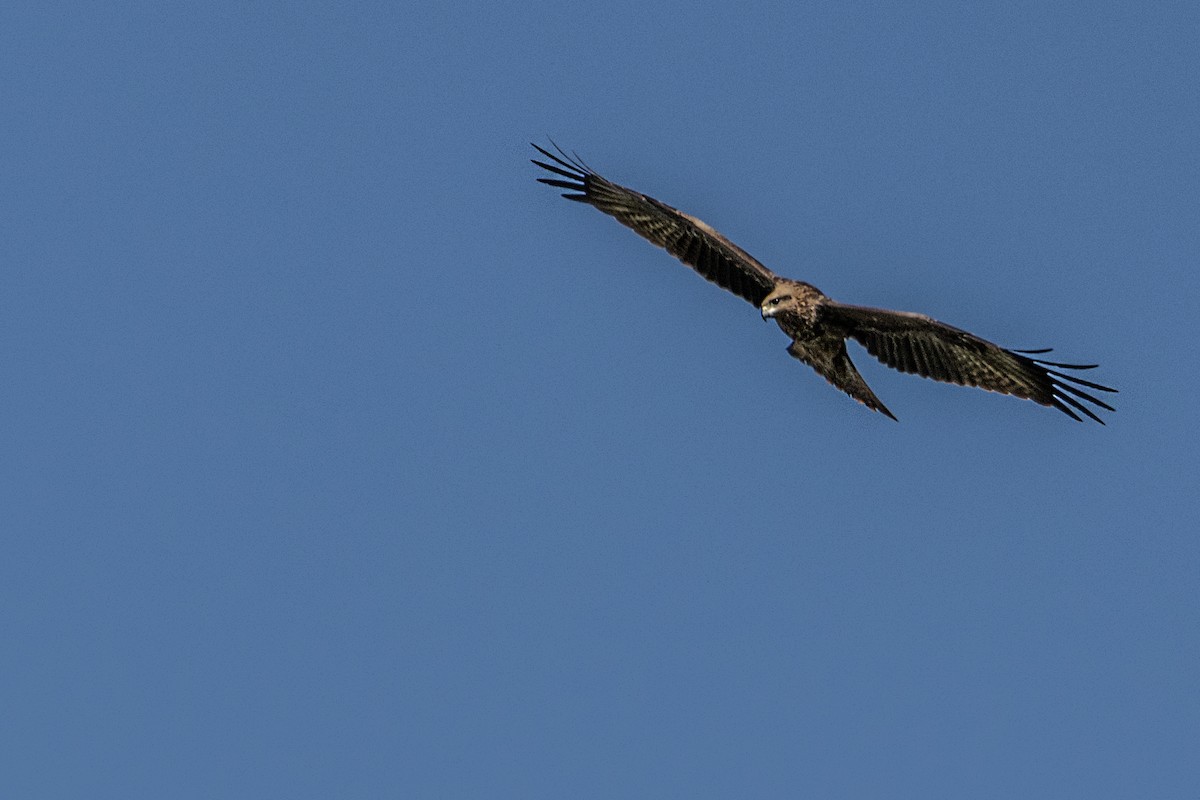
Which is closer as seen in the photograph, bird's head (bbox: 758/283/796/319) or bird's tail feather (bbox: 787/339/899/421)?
bird's head (bbox: 758/283/796/319)

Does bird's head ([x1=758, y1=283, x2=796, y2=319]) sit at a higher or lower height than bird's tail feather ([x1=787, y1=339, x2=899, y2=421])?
higher

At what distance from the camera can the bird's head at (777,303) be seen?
15.2 m

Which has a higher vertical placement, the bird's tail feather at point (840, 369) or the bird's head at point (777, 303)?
the bird's head at point (777, 303)

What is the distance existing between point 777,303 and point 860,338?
93 centimetres

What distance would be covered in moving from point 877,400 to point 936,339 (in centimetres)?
80

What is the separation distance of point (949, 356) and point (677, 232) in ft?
9.34

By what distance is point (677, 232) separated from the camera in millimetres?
16562

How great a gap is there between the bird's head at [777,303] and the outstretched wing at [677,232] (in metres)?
0.43

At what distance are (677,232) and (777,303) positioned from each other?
5.68ft

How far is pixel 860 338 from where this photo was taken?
1563cm

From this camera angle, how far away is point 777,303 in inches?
Answer: 599

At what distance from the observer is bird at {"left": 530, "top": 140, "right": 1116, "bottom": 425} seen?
15016 millimetres

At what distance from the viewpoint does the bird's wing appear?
1491cm

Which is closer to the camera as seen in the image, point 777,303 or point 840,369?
point 777,303
